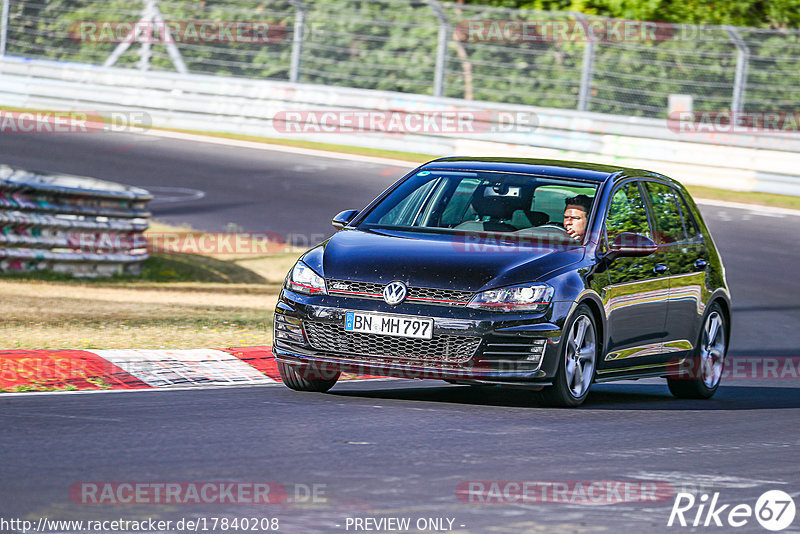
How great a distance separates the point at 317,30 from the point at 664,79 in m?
6.71

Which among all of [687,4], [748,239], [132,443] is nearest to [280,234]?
[748,239]

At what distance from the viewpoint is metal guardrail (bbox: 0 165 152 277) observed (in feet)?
48.8

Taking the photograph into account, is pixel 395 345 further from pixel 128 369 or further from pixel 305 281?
pixel 128 369

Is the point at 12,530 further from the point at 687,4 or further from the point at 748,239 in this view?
the point at 687,4

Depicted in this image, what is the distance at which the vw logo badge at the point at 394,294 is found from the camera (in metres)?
8.34

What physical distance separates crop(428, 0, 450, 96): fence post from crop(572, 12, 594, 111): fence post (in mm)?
2461

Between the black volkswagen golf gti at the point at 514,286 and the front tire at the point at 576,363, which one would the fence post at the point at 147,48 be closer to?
the black volkswagen golf gti at the point at 514,286

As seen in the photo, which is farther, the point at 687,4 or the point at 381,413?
the point at 687,4

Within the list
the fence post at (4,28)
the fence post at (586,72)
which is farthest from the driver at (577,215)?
the fence post at (4,28)

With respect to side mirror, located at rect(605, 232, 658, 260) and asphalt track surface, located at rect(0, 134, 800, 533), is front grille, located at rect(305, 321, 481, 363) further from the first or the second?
side mirror, located at rect(605, 232, 658, 260)

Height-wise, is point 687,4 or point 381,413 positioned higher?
point 687,4

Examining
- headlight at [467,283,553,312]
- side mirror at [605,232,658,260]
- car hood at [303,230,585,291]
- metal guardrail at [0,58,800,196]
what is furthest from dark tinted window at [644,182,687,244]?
metal guardrail at [0,58,800,196]

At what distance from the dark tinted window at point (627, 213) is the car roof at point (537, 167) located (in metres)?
0.14

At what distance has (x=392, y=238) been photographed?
9.05m
